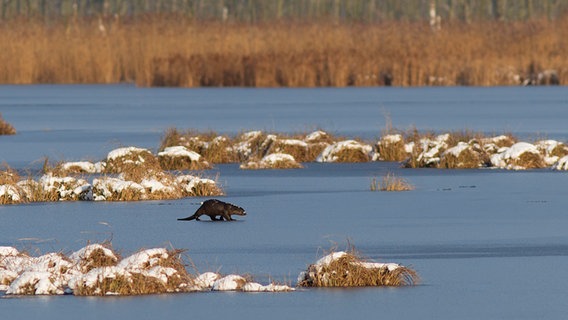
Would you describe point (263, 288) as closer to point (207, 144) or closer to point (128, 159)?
point (128, 159)

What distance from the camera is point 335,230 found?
14242 mm

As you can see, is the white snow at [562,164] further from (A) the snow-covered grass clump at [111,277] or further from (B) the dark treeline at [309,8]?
(B) the dark treeline at [309,8]

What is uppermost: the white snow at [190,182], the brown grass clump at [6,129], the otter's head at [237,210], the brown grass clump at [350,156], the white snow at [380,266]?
the white snow at [380,266]

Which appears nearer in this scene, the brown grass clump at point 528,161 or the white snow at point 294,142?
the brown grass clump at point 528,161

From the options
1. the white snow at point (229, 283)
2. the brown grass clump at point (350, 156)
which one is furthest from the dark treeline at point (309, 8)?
the white snow at point (229, 283)

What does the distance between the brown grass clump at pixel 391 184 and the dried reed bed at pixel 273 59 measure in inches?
927

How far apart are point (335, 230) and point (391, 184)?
4176 mm

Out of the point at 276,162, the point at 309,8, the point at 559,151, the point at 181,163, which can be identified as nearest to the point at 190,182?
the point at 181,163

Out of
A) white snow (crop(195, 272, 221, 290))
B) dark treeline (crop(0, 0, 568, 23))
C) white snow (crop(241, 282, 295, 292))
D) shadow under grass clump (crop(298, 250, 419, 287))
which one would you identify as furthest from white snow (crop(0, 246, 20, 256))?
dark treeline (crop(0, 0, 568, 23))

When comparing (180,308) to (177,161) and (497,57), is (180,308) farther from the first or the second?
(497,57)

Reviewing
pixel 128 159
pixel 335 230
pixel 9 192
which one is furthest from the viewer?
pixel 128 159

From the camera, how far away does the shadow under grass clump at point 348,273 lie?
10.6m

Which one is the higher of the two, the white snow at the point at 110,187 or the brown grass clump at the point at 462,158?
the white snow at the point at 110,187

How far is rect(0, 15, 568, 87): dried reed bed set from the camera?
42750 mm
